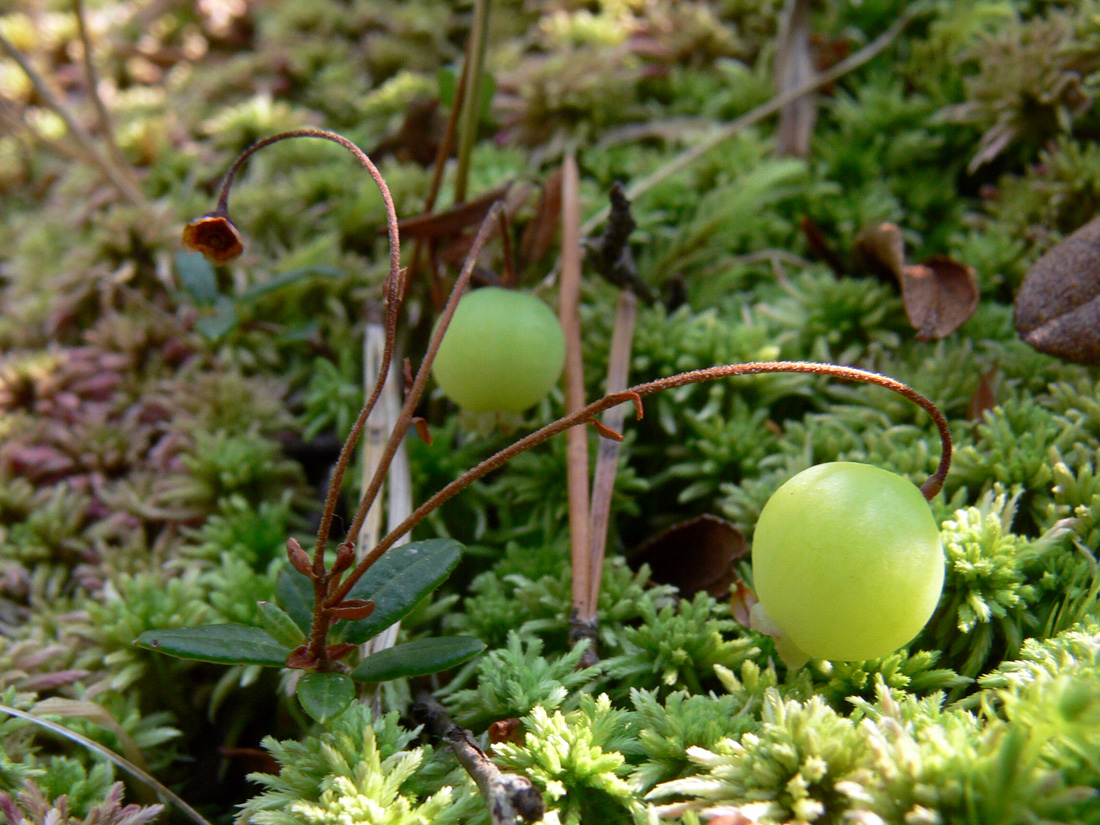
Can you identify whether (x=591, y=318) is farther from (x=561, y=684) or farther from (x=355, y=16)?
(x=355, y=16)

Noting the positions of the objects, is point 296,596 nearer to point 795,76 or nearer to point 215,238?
point 215,238

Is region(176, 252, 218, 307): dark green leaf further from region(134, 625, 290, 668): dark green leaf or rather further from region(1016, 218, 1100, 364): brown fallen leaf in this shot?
region(1016, 218, 1100, 364): brown fallen leaf

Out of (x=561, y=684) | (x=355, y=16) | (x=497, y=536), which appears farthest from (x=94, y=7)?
(x=561, y=684)

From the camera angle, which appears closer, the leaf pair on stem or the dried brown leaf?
the leaf pair on stem

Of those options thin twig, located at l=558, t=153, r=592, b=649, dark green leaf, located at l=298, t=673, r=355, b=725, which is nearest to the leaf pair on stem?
dark green leaf, located at l=298, t=673, r=355, b=725

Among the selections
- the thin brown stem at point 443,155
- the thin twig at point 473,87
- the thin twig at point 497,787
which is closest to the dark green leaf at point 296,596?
the thin twig at point 497,787

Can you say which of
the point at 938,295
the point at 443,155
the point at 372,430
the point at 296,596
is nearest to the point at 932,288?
the point at 938,295
